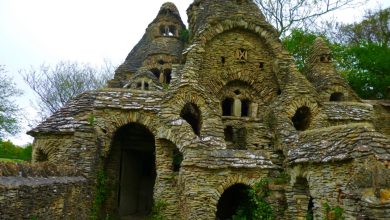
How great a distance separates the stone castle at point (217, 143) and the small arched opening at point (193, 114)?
11 cm

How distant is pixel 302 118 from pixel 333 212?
286 inches

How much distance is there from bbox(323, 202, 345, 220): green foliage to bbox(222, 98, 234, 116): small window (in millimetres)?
8056

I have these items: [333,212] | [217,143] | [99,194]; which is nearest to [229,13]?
[217,143]

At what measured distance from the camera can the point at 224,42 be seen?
1711 cm

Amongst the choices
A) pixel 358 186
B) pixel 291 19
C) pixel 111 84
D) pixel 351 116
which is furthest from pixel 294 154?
pixel 291 19

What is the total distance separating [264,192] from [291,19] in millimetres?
18753

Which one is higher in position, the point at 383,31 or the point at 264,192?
the point at 383,31

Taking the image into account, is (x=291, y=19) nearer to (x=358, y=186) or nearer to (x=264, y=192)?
(x=264, y=192)

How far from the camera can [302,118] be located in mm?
16125

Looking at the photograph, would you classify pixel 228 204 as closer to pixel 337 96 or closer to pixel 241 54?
pixel 241 54

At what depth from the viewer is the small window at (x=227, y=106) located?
17219mm

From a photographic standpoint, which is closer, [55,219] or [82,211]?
[55,219]

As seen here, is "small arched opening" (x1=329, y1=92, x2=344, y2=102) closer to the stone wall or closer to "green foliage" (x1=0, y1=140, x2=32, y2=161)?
the stone wall

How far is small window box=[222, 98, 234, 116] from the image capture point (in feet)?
56.5
